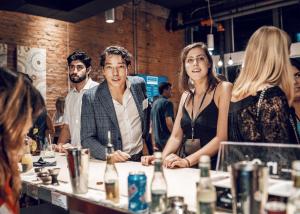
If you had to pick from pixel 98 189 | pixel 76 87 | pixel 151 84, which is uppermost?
pixel 151 84

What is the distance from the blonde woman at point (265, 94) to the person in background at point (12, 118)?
3.21ft

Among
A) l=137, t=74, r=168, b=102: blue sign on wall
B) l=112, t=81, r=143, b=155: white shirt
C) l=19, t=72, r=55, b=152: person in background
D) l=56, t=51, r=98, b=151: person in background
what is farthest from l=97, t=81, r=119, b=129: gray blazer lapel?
l=137, t=74, r=168, b=102: blue sign on wall

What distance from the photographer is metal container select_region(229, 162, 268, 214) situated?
99 cm

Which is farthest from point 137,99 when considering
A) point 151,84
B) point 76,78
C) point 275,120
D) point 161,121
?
point 151,84

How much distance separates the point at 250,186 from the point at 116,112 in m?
1.80

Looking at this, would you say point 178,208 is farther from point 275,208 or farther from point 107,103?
point 107,103

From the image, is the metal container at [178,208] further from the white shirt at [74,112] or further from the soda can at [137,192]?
the white shirt at [74,112]

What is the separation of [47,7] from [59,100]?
283 cm

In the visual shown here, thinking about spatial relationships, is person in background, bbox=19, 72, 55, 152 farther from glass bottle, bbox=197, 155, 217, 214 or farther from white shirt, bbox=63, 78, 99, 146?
glass bottle, bbox=197, 155, 217, 214

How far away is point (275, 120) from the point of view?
160 centimetres

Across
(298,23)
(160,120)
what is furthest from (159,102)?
(298,23)

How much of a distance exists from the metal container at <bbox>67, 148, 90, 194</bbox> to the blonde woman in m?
0.79

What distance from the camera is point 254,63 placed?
176 cm

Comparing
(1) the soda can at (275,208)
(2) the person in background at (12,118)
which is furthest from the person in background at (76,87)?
(1) the soda can at (275,208)
